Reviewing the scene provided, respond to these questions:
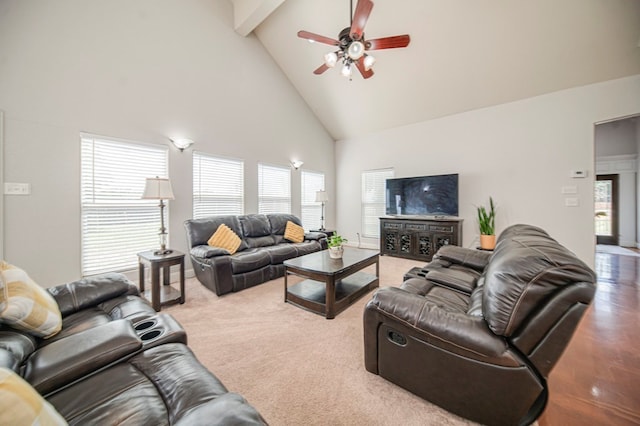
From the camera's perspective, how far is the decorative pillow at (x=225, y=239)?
3.71 metres

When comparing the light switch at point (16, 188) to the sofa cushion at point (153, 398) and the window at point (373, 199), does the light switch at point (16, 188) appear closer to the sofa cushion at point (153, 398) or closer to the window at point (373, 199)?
the sofa cushion at point (153, 398)

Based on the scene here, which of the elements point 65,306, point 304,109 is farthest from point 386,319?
point 304,109

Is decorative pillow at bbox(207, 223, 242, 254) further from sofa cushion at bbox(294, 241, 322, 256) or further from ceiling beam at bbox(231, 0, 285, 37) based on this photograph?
ceiling beam at bbox(231, 0, 285, 37)

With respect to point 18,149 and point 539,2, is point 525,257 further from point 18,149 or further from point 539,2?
point 18,149

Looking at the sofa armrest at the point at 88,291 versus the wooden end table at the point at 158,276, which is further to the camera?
the wooden end table at the point at 158,276

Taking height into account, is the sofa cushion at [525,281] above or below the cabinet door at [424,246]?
above

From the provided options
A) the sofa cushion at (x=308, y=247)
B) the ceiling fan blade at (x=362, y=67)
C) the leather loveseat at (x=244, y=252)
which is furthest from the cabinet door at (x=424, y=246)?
the ceiling fan blade at (x=362, y=67)

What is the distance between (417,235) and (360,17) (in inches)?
154

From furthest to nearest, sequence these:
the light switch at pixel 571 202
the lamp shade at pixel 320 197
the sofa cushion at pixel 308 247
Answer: the lamp shade at pixel 320 197 < the sofa cushion at pixel 308 247 < the light switch at pixel 571 202

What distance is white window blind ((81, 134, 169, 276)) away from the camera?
3135mm

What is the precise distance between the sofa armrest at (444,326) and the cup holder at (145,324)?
139cm

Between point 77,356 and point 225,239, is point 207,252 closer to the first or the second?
point 225,239

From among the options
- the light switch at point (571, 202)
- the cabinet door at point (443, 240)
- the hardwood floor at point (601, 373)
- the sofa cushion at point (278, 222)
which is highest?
the light switch at point (571, 202)

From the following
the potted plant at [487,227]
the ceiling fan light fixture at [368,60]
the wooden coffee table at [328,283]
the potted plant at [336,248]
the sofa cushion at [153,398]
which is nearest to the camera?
the sofa cushion at [153,398]
